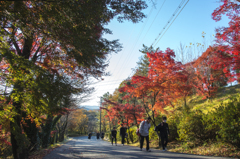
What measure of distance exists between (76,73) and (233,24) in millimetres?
9424

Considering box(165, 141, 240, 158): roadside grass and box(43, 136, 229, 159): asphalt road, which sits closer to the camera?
box(165, 141, 240, 158): roadside grass

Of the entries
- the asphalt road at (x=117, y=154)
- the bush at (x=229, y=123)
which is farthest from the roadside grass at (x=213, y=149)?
the asphalt road at (x=117, y=154)

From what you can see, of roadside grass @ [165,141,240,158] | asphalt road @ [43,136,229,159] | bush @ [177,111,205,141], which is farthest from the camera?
bush @ [177,111,205,141]

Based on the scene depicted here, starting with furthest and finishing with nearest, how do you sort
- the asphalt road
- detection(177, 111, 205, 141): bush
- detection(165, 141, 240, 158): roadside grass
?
detection(177, 111, 205, 141): bush < the asphalt road < detection(165, 141, 240, 158): roadside grass

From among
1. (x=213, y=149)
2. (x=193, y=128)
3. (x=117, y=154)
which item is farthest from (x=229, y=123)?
(x=117, y=154)

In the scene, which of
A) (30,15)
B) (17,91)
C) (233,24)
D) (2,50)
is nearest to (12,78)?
(17,91)

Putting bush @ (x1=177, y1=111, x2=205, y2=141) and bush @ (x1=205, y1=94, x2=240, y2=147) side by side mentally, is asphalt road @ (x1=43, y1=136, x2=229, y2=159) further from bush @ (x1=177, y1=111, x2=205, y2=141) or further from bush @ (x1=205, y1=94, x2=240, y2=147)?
bush @ (x1=177, y1=111, x2=205, y2=141)

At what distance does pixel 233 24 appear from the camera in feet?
29.4

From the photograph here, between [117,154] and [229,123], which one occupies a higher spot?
[229,123]

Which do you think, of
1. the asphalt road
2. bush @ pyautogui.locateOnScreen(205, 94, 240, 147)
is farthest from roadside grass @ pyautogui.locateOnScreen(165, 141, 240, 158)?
the asphalt road

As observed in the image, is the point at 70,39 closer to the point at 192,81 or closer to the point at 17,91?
the point at 17,91

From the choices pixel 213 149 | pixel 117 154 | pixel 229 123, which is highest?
pixel 229 123

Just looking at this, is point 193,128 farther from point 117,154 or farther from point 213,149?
point 117,154

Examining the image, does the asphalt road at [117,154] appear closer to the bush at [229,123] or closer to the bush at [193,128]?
the bush at [229,123]
